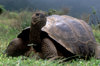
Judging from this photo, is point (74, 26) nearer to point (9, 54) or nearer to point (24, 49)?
point (24, 49)

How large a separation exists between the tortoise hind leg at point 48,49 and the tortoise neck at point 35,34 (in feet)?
0.37

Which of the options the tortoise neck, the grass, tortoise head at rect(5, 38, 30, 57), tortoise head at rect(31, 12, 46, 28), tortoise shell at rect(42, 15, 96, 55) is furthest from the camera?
tortoise head at rect(5, 38, 30, 57)

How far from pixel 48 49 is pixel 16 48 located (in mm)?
762

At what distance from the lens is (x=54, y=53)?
326 centimetres

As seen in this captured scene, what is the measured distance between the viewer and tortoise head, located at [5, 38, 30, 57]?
371 cm

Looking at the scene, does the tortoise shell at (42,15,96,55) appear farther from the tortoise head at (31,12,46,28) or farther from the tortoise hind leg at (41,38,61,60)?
the tortoise head at (31,12,46,28)

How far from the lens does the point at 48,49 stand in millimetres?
3322

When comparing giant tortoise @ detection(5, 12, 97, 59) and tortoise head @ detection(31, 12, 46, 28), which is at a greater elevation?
tortoise head @ detection(31, 12, 46, 28)

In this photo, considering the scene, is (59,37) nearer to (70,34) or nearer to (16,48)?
(70,34)

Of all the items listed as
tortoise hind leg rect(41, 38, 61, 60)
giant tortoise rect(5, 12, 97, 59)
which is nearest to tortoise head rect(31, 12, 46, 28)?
giant tortoise rect(5, 12, 97, 59)

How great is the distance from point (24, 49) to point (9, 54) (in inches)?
12.8

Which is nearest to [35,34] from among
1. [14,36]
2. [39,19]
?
[39,19]

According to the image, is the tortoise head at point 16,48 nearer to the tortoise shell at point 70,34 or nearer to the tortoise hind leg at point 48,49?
the tortoise shell at point 70,34

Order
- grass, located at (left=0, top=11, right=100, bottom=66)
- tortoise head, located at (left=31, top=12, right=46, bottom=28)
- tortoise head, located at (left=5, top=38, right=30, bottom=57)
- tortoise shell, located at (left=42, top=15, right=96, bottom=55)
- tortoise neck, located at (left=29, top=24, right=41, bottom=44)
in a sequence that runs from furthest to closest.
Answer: tortoise head, located at (left=5, top=38, right=30, bottom=57)
tortoise shell, located at (left=42, top=15, right=96, bottom=55)
tortoise neck, located at (left=29, top=24, right=41, bottom=44)
tortoise head, located at (left=31, top=12, right=46, bottom=28)
grass, located at (left=0, top=11, right=100, bottom=66)
